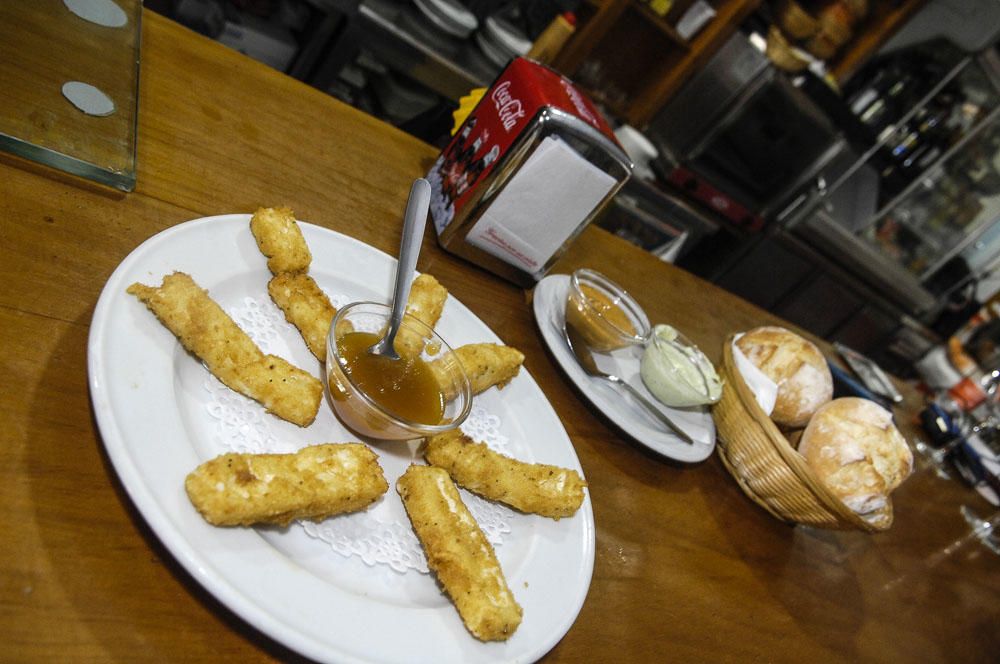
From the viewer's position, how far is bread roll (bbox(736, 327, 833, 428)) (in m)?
1.81

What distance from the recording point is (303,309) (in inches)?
45.9

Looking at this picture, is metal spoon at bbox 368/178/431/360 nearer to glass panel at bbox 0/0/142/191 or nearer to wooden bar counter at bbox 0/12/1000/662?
wooden bar counter at bbox 0/12/1000/662

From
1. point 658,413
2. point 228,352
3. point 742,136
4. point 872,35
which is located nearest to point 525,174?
point 658,413

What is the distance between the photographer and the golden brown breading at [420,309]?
1235 millimetres

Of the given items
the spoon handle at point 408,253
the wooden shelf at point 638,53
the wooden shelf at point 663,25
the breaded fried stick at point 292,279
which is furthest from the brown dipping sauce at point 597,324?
the wooden shelf at point 663,25

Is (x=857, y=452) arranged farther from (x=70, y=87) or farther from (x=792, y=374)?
(x=70, y=87)

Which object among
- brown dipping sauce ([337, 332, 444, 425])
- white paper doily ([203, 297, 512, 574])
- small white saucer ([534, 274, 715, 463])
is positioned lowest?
white paper doily ([203, 297, 512, 574])

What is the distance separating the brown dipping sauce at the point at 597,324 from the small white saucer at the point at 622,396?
5cm

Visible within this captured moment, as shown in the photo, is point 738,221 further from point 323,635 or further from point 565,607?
point 323,635

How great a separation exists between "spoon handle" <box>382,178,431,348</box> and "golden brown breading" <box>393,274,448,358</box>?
0.10ft

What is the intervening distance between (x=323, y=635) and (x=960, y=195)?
6.82 metres

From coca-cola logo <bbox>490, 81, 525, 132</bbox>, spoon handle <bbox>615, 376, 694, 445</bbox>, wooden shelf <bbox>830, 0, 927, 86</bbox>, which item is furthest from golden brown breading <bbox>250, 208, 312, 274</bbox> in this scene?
wooden shelf <bbox>830, 0, 927, 86</bbox>

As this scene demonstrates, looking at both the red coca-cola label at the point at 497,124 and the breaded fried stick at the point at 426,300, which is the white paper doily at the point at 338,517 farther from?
the red coca-cola label at the point at 497,124

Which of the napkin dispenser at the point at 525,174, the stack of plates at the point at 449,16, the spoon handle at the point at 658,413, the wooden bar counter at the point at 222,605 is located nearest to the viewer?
the wooden bar counter at the point at 222,605
